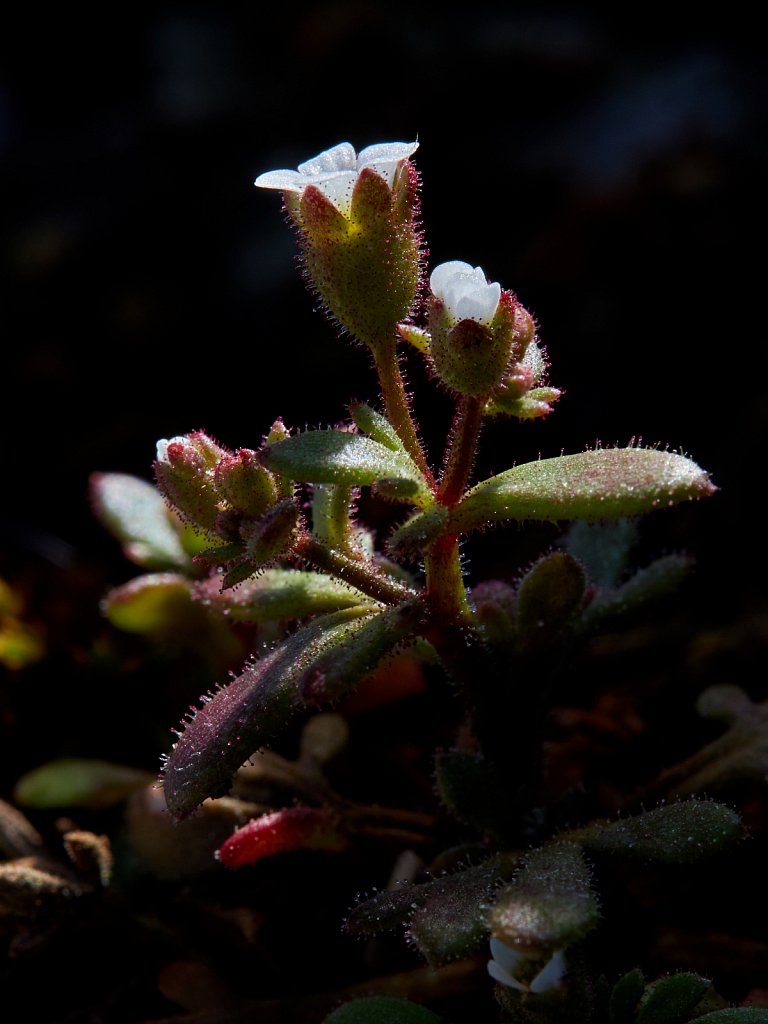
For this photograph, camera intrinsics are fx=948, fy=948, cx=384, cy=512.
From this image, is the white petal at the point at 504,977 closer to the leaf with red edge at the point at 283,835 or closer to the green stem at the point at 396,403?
the leaf with red edge at the point at 283,835

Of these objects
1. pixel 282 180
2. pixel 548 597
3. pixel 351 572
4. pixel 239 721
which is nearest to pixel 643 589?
pixel 548 597

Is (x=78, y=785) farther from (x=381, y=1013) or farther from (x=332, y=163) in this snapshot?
(x=332, y=163)

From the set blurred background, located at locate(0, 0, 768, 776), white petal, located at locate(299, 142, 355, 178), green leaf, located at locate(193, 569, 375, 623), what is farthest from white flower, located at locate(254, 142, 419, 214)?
blurred background, located at locate(0, 0, 768, 776)

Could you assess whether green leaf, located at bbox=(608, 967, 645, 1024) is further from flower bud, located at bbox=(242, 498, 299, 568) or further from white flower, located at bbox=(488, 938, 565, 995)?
flower bud, located at bbox=(242, 498, 299, 568)

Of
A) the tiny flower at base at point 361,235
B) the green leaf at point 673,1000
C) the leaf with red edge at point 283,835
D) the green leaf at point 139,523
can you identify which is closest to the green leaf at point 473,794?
the leaf with red edge at point 283,835

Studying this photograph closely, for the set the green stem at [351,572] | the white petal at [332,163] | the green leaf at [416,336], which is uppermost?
the white petal at [332,163]

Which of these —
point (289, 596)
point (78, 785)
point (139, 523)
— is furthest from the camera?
point (139, 523)

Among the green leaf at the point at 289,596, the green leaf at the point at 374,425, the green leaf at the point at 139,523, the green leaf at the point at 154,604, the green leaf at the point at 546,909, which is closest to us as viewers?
the green leaf at the point at 546,909
